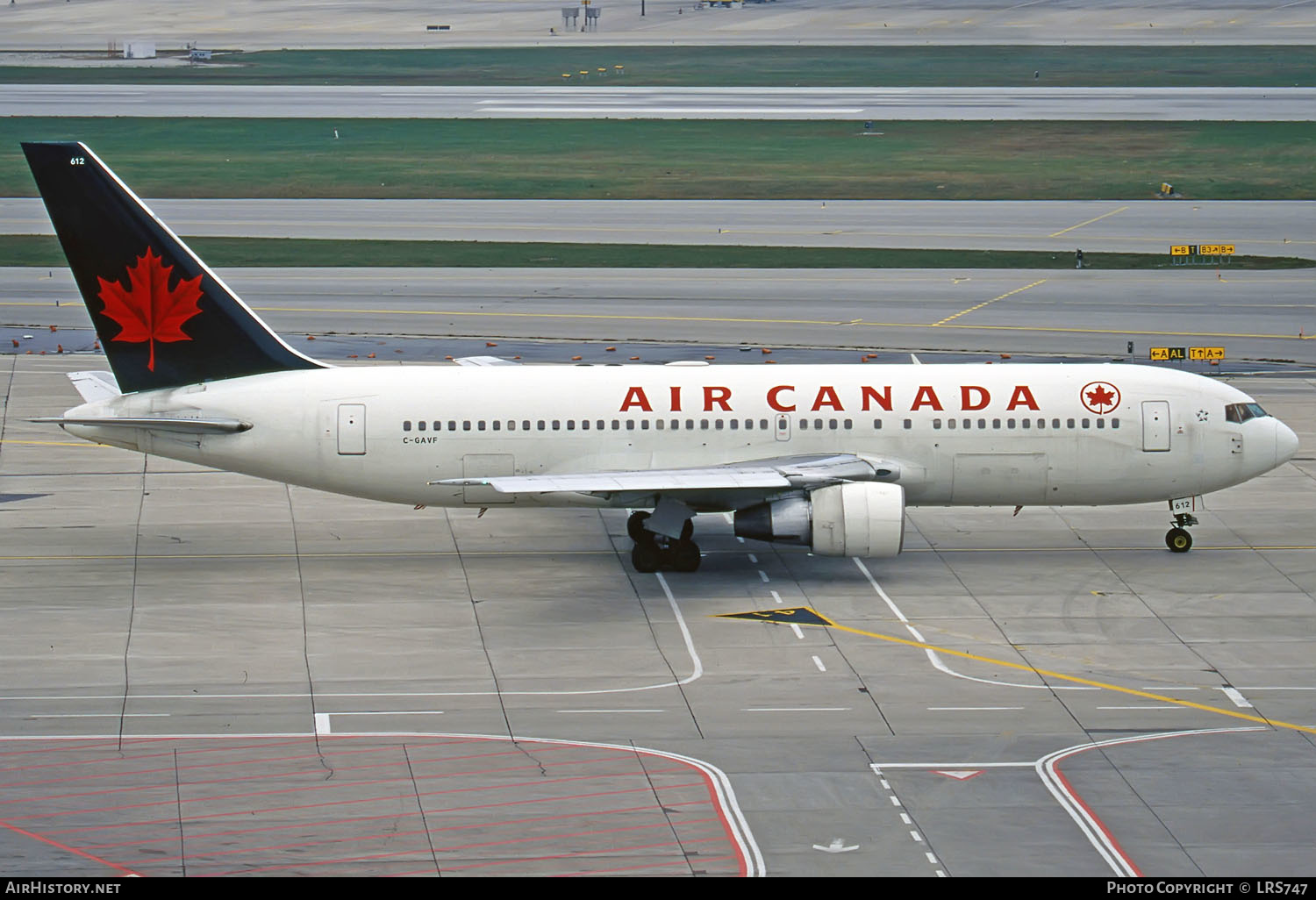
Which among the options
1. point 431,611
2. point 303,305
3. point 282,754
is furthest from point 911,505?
point 303,305

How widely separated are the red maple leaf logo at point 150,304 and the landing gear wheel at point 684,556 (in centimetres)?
1327

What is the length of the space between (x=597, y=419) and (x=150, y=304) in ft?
37.6

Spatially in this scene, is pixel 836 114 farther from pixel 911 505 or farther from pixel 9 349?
pixel 911 505

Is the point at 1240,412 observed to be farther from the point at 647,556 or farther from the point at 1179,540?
the point at 647,556

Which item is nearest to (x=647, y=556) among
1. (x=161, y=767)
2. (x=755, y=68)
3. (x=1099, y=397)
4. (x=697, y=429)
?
(x=697, y=429)

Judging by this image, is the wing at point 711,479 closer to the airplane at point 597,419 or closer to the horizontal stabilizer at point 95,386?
the airplane at point 597,419

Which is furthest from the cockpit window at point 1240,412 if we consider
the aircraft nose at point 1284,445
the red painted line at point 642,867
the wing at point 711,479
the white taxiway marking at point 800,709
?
the red painted line at point 642,867

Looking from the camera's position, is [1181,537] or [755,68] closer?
[1181,537]

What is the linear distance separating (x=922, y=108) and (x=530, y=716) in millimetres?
113546

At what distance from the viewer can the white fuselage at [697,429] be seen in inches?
1735

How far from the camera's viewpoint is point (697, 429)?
44500mm

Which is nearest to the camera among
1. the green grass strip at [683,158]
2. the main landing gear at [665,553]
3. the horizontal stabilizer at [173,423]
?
the horizontal stabilizer at [173,423]

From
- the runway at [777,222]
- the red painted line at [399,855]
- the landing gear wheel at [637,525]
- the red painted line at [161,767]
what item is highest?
the runway at [777,222]

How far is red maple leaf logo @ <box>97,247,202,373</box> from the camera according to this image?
43844mm
